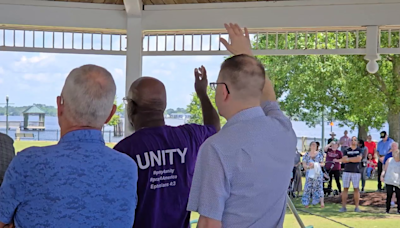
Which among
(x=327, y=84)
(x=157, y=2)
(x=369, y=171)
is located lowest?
(x=369, y=171)

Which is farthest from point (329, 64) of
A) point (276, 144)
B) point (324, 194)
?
point (276, 144)

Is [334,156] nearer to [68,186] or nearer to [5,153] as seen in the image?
[5,153]

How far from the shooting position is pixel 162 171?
2.13 metres

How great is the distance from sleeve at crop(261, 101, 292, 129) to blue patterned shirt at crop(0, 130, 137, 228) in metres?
0.59

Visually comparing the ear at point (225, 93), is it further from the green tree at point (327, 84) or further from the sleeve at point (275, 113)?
the green tree at point (327, 84)

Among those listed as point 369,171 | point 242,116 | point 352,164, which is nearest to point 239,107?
point 242,116

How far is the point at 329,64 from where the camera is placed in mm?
20141

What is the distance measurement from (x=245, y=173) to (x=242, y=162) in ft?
0.13

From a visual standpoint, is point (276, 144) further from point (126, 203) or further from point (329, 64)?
point (329, 64)

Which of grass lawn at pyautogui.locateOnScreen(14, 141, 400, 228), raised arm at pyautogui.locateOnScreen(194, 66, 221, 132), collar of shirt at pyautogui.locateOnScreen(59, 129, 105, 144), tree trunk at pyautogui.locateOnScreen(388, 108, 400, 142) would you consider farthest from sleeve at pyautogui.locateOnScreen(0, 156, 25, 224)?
tree trunk at pyautogui.locateOnScreen(388, 108, 400, 142)

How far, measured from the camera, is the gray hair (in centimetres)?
157

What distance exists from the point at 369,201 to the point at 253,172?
13122 mm

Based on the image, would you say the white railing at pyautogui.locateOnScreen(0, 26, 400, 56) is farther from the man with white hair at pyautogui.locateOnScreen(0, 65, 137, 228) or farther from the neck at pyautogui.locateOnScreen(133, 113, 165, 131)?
the man with white hair at pyautogui.locateOnScreen(0, 65, 137, 228)

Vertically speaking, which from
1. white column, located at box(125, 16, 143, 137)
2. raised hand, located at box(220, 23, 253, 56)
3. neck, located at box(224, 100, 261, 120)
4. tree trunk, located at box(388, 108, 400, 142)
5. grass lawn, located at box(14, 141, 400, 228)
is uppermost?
white column, located at box(125, 16, 143, 137)
